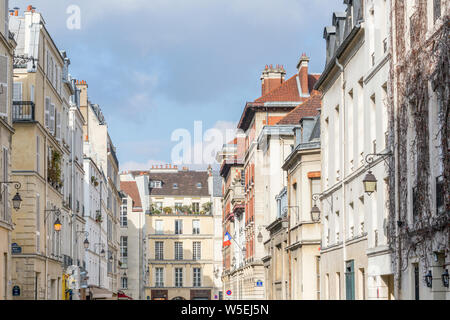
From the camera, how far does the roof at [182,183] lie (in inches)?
4277

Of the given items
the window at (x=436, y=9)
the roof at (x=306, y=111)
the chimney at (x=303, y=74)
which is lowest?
the window at (x=436, y=9)

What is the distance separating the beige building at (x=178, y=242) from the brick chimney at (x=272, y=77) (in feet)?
120

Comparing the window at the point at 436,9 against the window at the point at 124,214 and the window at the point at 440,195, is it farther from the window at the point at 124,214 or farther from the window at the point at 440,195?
the window at the point at 124,214

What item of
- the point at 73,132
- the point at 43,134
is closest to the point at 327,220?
the point at 43,134

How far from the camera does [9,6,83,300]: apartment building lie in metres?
35.6

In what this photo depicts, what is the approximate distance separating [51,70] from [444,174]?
26.7 metres

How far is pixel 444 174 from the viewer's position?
18.1 meters

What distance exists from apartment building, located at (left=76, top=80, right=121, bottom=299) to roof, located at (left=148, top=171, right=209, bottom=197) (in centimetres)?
1941

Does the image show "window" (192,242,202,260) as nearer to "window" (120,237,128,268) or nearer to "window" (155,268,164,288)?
"window" (155,268,164,288)

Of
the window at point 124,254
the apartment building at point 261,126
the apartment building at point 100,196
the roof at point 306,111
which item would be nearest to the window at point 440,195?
the roof at point 306,111

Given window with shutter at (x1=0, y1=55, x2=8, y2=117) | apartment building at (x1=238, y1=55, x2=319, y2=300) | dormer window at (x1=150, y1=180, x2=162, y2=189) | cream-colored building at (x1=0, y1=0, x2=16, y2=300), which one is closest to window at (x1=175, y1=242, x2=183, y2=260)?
dormer window at (x1=150, y1=180, x2=162, y2=189)

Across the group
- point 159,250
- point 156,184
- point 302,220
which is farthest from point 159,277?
point 302,220

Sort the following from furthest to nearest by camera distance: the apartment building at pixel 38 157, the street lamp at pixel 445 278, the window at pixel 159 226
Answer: the window at pixel 159 226 < the apartment building at pixel 38 157 < the street lamp at pixel 445 278
